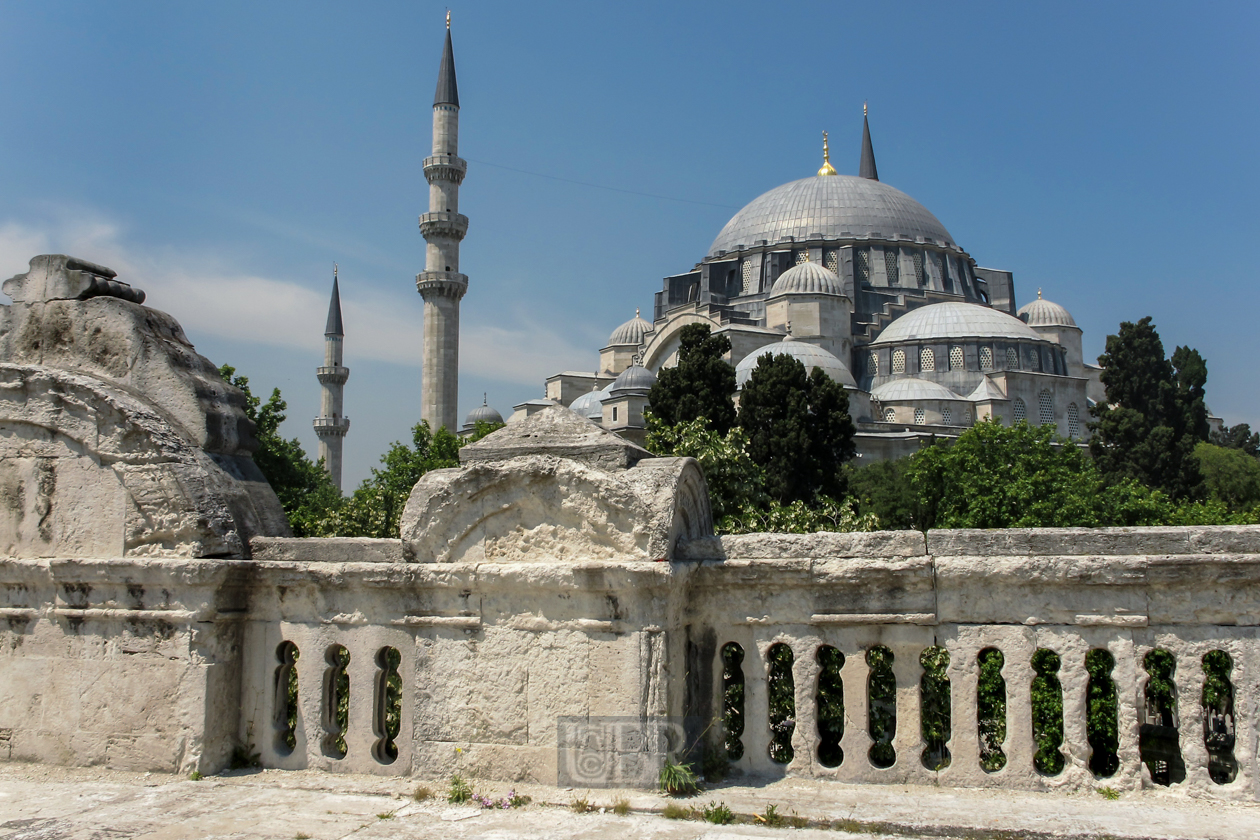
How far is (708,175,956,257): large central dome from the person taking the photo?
172 ft

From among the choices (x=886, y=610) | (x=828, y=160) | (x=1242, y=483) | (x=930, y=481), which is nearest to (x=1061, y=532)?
(x=886, y=610)

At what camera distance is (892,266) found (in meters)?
52.0

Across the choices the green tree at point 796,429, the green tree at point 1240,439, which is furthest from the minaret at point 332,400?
the green tree at point 1240,439

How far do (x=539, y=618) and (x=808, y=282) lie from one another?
42.4 m

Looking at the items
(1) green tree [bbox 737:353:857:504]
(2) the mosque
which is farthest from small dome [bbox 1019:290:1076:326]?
(1) green tree [bbox 737:353:857:504]

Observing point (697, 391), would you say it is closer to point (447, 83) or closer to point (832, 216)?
point (447, 83)

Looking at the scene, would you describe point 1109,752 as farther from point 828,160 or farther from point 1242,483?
point 828,160

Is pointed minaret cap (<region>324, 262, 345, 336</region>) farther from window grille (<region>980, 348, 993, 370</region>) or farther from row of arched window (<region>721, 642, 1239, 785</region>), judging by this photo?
row of arched window (<region>721, 642, 1239, 785</region>)

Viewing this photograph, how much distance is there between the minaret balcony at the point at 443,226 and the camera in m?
35.6

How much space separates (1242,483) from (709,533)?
33.0 meters

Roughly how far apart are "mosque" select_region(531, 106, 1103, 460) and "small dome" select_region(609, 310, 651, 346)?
111mm

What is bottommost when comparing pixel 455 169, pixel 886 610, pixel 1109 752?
pixel 1109 752

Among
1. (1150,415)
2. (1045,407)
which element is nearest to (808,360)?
(1045,407)

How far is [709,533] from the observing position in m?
4.83
